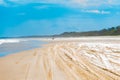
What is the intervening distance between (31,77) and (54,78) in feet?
2.97

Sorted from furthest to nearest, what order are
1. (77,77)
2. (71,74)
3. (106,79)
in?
1. (71,74)
2. (77,77)
3. (106,79)

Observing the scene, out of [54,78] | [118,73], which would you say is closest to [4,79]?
[54,78]

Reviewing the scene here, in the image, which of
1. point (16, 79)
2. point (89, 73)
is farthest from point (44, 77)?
point (89, 73)

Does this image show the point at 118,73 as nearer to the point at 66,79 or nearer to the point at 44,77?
the point at 66,79

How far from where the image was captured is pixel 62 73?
9.20 meters

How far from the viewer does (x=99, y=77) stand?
26.3 feet

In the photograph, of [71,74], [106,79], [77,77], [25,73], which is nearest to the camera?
[106,79]

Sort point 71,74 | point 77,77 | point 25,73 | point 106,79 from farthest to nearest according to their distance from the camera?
point 25,73 → point 71,74 → point 77,77 → point 106,79

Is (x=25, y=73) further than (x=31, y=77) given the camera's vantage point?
Yes

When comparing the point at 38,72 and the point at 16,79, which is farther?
the point at 38,72

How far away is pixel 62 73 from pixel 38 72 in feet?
3.42

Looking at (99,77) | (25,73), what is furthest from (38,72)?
(99,77)

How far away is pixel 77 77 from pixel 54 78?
0.80 m

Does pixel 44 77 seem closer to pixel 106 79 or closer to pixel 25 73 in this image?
pixel 25 73
